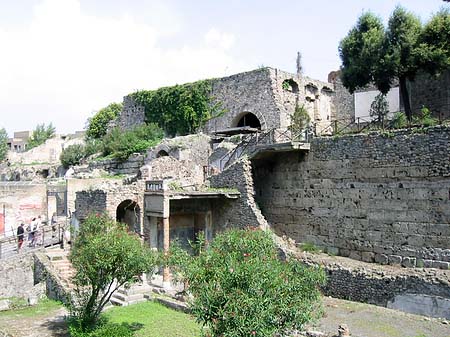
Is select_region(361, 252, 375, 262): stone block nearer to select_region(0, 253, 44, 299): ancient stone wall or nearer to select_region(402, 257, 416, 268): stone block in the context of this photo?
select_region(402, 257, 416, 268): stone block

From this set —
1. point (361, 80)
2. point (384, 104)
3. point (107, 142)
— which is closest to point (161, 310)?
point (361, 80)

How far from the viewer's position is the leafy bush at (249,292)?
8.38m

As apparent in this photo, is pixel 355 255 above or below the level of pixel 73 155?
below

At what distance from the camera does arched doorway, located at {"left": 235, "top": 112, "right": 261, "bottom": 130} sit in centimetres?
2842

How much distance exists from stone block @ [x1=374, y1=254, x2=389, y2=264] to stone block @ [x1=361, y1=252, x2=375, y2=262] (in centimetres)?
11

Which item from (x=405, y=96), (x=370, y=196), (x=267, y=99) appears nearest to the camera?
(x=370, y=196)

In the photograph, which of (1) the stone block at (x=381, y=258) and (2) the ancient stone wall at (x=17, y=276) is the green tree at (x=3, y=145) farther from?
(1) the stone block at (x=381, y=258)

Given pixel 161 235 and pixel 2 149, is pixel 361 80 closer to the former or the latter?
pixel 161 235

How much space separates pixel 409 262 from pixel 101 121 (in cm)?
3519

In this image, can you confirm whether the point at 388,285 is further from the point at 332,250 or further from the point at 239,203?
the point at 239,203

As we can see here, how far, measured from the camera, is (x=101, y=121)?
46156 mm

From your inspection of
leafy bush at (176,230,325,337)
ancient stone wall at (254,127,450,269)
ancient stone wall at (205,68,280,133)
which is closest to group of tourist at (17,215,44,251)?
ancient stone wall at (254,127,450,269)

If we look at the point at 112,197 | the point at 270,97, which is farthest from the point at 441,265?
the point at 270,97

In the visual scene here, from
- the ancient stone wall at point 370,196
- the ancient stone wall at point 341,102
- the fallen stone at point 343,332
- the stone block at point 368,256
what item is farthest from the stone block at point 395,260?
the ancient stone wall at point 341,102
